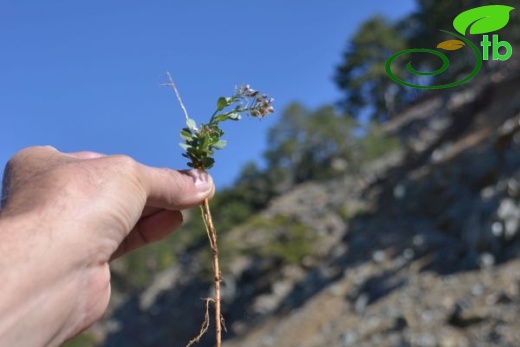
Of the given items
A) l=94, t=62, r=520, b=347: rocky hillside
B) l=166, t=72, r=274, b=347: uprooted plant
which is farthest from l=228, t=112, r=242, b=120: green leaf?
l=94, t=62, r=520, b=347: rocky hillside

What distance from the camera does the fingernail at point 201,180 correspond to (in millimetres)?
2012

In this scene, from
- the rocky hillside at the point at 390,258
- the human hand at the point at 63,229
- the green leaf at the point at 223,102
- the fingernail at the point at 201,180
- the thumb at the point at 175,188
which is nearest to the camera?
the human hand at the point at 63,229

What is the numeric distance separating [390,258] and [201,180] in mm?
18984

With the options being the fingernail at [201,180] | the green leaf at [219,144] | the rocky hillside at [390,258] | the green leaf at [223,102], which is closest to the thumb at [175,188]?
the fingernail at [201,180]

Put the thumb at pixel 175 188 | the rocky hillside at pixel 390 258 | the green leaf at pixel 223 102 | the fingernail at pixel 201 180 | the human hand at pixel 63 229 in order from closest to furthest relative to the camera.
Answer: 1. the human hand at pixel 63 229
2. the thumb at pixel 175 188
3. the fingernail at pixel 201 180
4. the green leaf at pixel 223 102
5. the rocky hillside at pixel 390 258

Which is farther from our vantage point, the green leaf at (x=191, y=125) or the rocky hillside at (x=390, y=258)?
the rocky hillside at (x=390, y=258)

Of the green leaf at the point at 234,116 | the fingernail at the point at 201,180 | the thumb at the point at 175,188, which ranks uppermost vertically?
the green leaf at the point at 234,116

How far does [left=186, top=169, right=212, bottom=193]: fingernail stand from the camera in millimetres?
2012

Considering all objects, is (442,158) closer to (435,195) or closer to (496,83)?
(435,195)

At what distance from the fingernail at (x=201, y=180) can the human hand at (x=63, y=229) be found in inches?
1.9

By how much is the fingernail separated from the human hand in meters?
0.05

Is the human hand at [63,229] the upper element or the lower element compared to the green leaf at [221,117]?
lower

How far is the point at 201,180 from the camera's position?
6.66 ft

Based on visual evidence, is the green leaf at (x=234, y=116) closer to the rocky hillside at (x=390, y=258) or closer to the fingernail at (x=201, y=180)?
the fingernail at (x=201, y=180)
